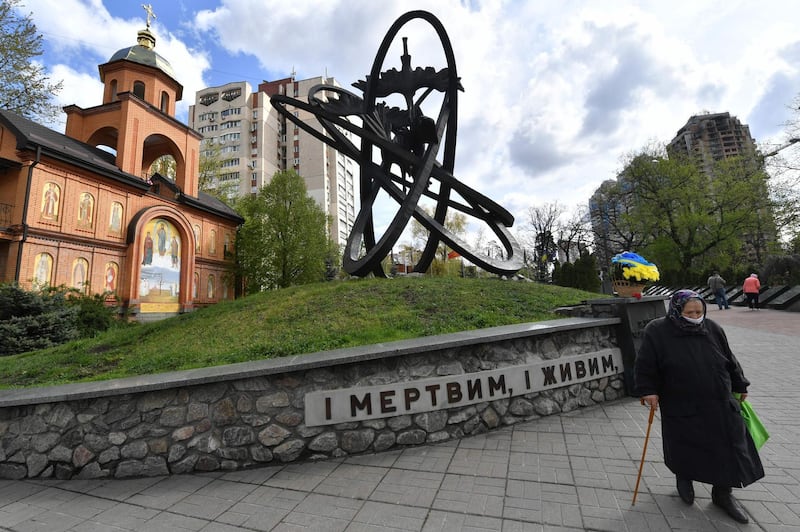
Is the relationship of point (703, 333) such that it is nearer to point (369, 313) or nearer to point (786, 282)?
point (369, 313)

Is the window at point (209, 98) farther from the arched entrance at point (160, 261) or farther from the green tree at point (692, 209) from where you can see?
the green tree at point (692, 209)

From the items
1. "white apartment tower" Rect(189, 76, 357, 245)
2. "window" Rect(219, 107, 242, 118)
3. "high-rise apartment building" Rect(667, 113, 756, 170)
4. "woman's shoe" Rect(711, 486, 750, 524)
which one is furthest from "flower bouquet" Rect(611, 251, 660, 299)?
"window" Rect(219, 107, 242, 118)

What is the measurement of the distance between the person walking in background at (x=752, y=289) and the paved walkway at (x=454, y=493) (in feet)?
56.1

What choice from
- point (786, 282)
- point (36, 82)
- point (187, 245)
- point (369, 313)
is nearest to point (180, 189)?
point (187, 245)

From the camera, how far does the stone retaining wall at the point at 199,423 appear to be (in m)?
3.87

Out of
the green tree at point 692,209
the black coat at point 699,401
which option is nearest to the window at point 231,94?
the green tree at point 692,209

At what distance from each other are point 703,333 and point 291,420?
12.7 ft

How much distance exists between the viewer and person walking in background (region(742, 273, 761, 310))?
1683 cm

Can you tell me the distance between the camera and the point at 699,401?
2621 mm

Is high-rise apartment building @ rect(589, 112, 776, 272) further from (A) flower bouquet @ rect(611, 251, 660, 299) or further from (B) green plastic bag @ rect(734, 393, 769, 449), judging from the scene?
(B) green plastic bag @ rect(734, 393, 769, 449)

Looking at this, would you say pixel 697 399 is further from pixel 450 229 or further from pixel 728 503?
pixel 450 229

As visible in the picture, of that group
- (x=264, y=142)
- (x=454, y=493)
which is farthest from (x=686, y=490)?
(x=264, y=142)

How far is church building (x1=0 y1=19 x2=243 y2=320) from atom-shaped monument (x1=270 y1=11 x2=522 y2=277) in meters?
14.5

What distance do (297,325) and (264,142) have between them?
58737mm
